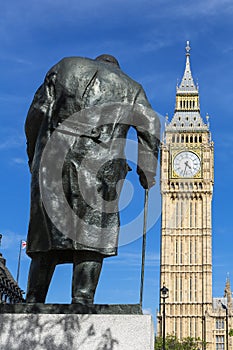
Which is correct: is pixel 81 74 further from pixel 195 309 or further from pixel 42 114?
pixel 195 309

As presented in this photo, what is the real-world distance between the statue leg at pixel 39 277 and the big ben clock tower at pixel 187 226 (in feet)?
219

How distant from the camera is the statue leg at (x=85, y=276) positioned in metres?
5.85

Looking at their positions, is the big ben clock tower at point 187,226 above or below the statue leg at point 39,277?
above

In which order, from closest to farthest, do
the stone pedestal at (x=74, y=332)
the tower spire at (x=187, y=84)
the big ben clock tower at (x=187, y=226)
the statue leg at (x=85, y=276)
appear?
the stone pedestal at (x=74, y=332) < the statue leg at (x=85, y=276) < the big ben clock tower at (x=187, y=226) < the tower spire at (x=187, y=84)

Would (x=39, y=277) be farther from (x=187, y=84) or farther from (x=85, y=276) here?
(x=187, y=84)

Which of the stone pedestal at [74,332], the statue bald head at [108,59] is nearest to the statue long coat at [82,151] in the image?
the statue bald head at [108,59]

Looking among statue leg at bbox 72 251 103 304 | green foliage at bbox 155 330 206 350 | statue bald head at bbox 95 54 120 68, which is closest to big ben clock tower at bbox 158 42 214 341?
green foliage at bbox 155 330 206 350

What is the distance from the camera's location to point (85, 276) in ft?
19.3

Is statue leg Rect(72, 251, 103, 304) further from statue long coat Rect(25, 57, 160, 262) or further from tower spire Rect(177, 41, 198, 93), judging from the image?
tower spire Rect(177, 41, 198, 93)

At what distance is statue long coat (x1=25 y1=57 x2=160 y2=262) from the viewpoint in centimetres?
596

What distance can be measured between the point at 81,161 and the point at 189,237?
69.4m

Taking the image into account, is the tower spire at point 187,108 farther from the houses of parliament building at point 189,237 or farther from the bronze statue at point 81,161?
the bronze statue at point 81,161

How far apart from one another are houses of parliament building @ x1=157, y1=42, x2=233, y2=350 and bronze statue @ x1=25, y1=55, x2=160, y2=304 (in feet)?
218

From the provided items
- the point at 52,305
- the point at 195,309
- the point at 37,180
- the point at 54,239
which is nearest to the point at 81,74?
the point at 37,180
